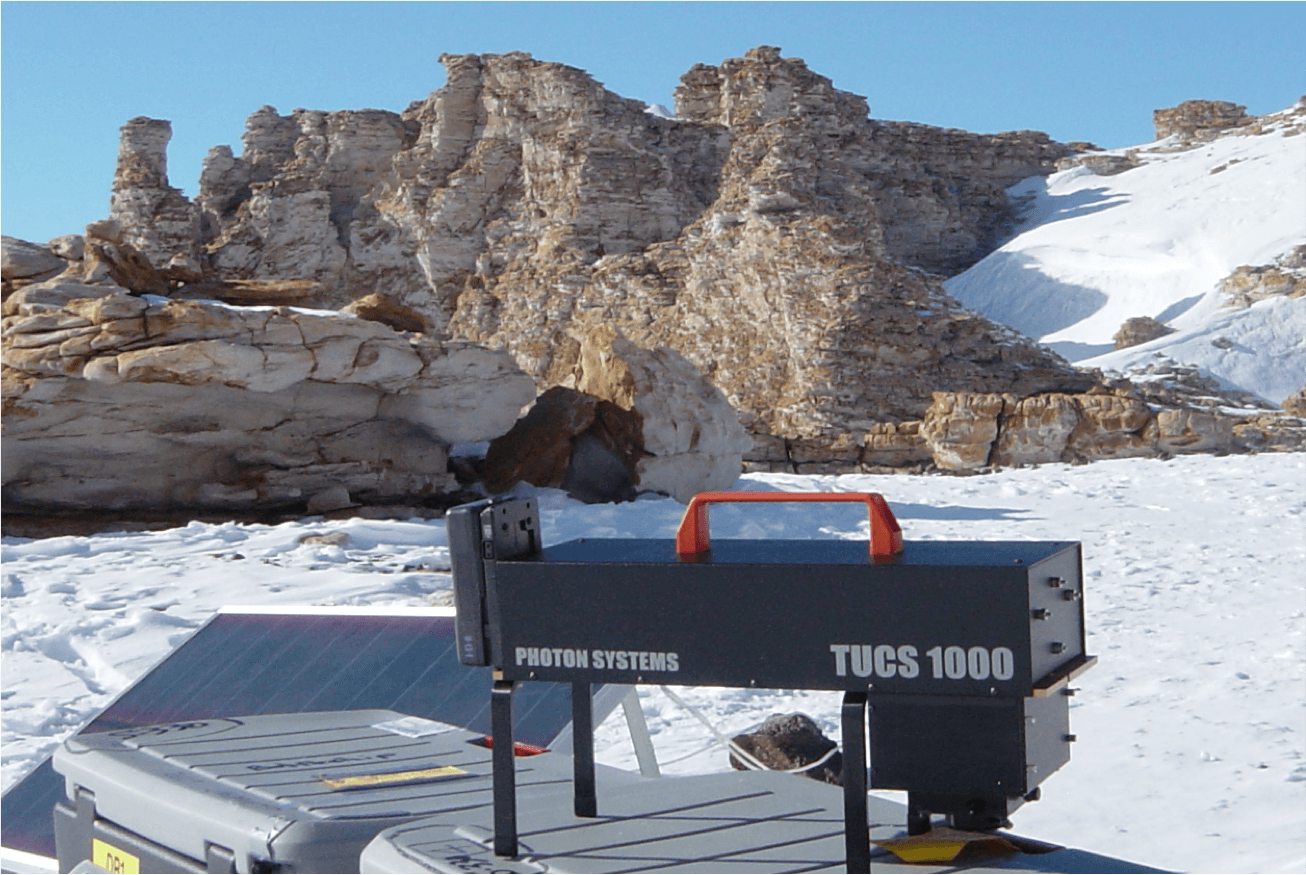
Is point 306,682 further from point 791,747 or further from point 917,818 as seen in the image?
point 917,818

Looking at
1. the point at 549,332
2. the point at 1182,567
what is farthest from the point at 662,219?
the point at 1182,567

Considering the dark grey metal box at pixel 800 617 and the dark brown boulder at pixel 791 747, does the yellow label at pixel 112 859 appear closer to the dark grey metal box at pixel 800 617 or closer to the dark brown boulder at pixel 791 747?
the dark grey metal box at pixel 800 617

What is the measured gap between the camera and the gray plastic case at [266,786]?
176 centimetres

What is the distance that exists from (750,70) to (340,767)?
36833 millimetres

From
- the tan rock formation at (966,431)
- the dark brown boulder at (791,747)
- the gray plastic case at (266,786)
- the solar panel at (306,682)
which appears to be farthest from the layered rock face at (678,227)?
the gray plastic case at (266,786)

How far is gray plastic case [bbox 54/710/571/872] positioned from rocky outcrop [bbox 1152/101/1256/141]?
50473 millimetres

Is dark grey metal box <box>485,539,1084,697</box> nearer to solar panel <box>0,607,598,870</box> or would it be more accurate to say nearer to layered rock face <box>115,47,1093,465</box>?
solar panel <box>0,607,598,870</box>

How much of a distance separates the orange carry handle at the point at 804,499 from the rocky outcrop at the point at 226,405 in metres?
8.69

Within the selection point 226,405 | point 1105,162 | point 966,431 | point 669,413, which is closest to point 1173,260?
point 1105,162

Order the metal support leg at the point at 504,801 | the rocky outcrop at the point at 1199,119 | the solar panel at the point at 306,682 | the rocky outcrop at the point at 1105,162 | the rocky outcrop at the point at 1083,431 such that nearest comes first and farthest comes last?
the metal support leg at the point at 504,801, the solar panel at the point at 306,682, the rocky outcrop at the point at 1083,431, the rocky outcrop at the point at 1105,162, the rocky outcrop at the point at 1199,119

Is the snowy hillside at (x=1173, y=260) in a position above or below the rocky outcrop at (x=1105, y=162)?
below

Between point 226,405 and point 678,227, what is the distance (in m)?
26.6

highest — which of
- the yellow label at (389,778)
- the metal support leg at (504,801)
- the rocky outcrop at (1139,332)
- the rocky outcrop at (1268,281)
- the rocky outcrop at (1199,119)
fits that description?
the rocky outcrop at (1199,119)

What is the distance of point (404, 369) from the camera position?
35.4 ft
